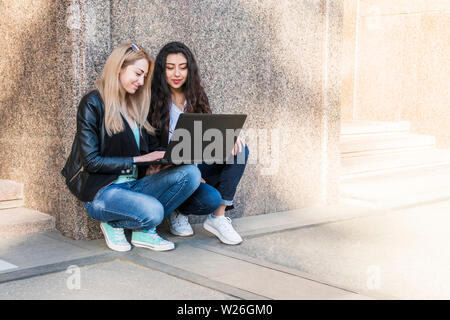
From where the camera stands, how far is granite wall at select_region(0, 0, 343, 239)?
414cm

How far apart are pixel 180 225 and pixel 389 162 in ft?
13.8

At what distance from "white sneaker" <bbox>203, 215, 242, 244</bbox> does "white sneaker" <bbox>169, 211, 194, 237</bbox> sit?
6.6 inches

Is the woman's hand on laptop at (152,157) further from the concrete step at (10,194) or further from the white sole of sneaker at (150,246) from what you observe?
the concrete step at (10,194)

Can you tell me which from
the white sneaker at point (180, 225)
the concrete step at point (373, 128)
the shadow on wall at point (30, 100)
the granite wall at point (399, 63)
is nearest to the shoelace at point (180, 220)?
the white sneaker at point (180, 225)

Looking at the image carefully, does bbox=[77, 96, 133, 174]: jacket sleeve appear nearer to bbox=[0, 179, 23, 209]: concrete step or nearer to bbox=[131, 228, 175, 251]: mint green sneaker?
bbox=[131, 228, 175, 251]: mint green sneaker

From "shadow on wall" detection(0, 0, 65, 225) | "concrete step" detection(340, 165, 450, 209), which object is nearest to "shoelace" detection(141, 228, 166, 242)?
"shadow on wall" detection(0, 0, 65, 225)

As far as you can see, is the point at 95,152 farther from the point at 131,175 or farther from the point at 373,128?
the point at 373,128

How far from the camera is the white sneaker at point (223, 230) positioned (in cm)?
416
